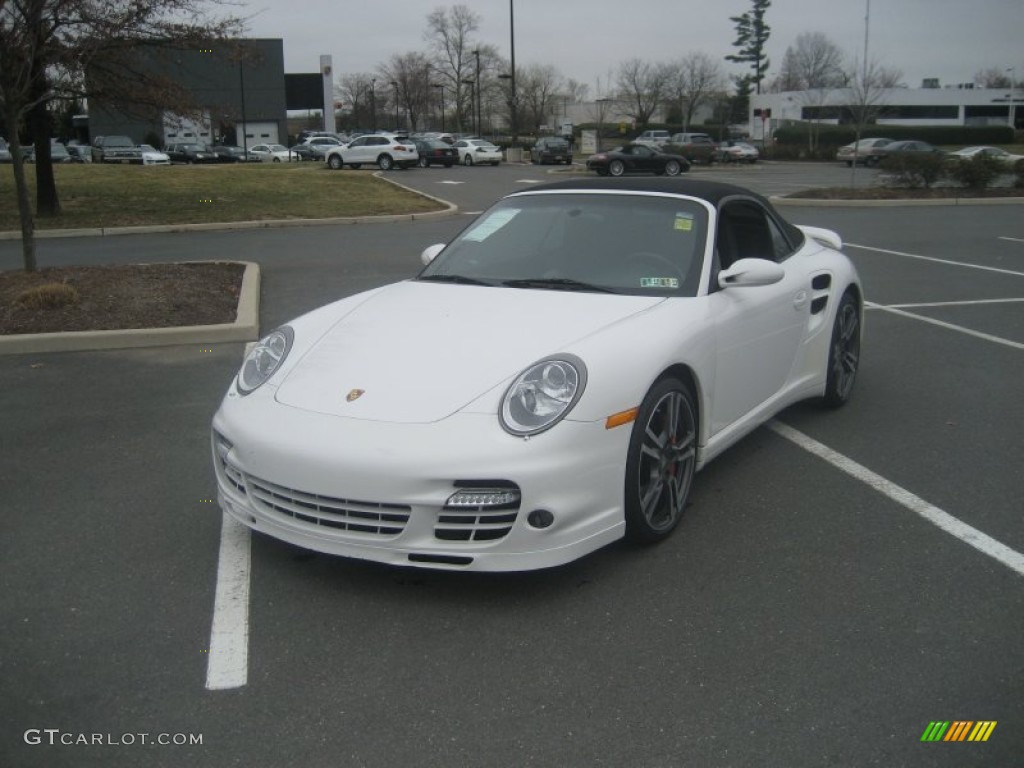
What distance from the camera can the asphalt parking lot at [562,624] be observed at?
2.70 m

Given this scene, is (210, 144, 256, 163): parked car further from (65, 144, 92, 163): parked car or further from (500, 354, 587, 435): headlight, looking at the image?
(500, 354, 587, 435): headlight

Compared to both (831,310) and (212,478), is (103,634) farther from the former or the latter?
(831,310)

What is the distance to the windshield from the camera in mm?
4430

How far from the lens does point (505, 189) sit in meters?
28.2

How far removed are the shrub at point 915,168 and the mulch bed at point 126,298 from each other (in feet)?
59.9

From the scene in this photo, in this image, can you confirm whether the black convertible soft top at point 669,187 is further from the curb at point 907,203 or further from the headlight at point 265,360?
the curb at point 907,203

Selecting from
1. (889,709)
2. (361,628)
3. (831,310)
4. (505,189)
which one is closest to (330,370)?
(361,628)

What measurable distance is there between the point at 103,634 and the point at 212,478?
155 cm

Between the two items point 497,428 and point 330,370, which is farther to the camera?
point 330,370

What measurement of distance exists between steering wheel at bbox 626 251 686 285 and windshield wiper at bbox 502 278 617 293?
28 centimetres

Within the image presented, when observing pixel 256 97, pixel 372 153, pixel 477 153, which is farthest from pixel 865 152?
pixel 256 97

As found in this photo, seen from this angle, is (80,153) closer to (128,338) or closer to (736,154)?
(736,154)

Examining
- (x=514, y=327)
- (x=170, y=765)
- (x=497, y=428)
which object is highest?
(x=514, y=327)

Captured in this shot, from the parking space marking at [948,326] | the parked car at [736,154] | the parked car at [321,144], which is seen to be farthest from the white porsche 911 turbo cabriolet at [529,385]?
the parked car at [321,144]
